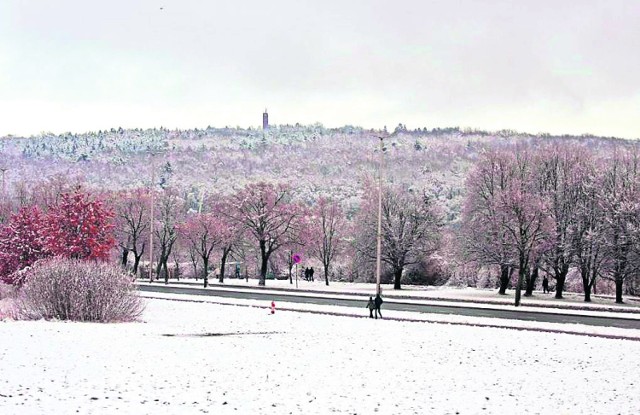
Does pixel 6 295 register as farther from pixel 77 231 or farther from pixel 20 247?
pixel 77 231

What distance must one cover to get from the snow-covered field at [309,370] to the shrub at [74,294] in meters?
2.38

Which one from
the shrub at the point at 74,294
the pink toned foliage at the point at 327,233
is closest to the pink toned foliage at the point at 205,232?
the pink toned foliage at the point at 327,233

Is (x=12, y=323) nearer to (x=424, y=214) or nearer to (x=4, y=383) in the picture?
(x=4, y=383)

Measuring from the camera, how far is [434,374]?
794 inches

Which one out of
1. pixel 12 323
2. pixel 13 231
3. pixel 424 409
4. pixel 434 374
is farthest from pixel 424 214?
pixel 424 409

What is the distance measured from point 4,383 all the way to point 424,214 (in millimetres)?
56005

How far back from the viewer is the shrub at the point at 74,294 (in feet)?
106

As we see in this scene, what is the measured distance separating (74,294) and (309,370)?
50.9 ft

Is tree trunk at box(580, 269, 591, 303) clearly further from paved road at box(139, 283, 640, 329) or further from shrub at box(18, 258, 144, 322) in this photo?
shrub at box(18, 258, 144, 322)

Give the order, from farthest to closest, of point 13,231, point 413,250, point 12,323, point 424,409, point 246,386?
1. point 413,250
2. point 13,231
3. point 12,323
4. point 246,386
5. point 424,409

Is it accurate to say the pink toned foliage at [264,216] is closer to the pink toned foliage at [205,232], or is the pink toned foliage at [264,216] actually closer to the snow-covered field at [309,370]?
the pink toned foliage at [205,232]

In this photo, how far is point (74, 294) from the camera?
32406mm

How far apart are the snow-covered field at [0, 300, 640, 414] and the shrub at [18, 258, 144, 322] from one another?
7.82ft

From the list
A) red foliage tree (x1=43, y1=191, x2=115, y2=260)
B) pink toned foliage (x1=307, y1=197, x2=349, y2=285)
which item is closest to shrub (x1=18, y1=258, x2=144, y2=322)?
red foliage tree (x1=43, y1=191, x2=115, y2=260)
